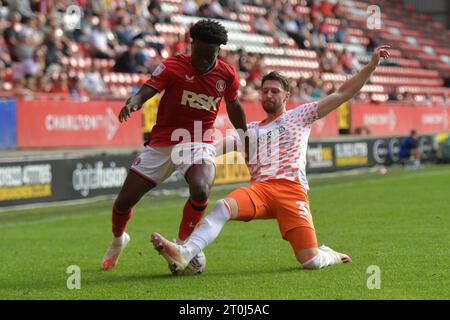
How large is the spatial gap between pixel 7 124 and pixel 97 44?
572 cm

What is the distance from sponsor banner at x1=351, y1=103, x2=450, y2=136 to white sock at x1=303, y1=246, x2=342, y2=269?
21.0m

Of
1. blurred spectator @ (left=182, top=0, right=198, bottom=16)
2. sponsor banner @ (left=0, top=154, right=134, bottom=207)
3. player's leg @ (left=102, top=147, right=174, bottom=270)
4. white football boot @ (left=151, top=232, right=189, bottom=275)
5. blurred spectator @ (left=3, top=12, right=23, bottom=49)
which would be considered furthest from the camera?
blurred spectator @ (left=182, top=0, right=198, bottom=16)

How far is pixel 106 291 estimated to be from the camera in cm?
766

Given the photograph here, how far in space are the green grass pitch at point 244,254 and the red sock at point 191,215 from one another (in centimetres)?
41

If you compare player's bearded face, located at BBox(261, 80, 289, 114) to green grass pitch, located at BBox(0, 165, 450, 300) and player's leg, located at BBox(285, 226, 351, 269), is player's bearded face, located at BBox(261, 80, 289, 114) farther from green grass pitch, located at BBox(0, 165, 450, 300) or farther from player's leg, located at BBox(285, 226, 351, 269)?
green grass pitch, located at BBox(0, 165, 450, 300)

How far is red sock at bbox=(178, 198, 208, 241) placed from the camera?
868 centimetres

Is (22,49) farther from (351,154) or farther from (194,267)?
(194,267)

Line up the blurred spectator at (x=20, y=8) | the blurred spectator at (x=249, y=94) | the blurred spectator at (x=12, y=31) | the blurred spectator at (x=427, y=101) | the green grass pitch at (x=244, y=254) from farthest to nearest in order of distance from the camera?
the blurred spectator at (x=427, y=101) < the blurred spectator at (x=249, y=94) < the blurred spectator at (x=20, y=8) < the blurred spectator at (x=12, y=31) < the green grass pitch at (x=244, y=254)

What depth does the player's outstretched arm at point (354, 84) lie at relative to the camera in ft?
27.2

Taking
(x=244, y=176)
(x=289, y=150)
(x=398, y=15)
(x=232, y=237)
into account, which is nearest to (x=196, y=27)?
(x=289, y=150)

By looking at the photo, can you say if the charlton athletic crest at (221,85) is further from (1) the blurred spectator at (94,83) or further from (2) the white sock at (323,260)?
(1) the blurred spectator at (94,83)

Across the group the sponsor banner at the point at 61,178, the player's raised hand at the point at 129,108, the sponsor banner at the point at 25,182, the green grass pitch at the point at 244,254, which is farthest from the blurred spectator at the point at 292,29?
the player's raised hand at the point at 129,108

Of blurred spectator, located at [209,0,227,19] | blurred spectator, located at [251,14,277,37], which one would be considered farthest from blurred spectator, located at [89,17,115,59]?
blurred spectator, located at [251,14,277,37]

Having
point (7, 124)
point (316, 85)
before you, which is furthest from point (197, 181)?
point (316, 85)
